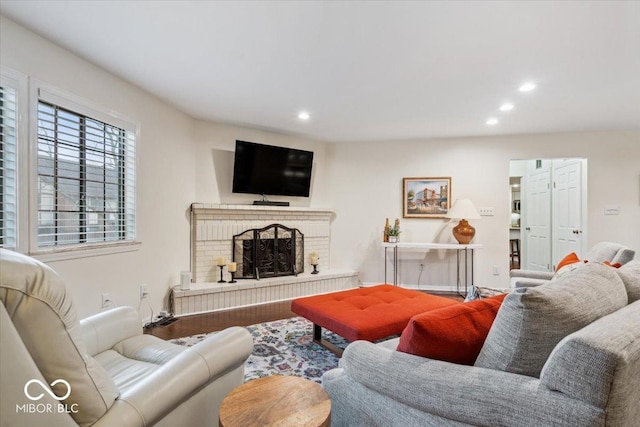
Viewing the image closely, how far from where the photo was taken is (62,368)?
0.81 m

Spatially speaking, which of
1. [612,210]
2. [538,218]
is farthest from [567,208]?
[538,218]

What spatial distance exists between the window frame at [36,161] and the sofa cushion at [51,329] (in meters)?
1.74

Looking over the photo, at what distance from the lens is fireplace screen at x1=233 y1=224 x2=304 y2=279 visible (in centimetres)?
427

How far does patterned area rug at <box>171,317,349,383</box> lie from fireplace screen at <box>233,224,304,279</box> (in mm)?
1133

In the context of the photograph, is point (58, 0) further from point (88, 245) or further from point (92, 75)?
point (88, 245)

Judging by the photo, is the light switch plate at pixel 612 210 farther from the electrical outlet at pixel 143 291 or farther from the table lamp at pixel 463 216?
the electrical outlet at pixel 143 291

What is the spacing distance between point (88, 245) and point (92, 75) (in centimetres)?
135

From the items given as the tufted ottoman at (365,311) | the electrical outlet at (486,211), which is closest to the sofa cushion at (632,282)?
the tufted ottoman at (365,311)

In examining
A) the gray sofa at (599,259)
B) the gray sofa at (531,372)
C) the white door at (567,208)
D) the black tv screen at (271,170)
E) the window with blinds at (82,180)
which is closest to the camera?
the gray sofa at (531,372)

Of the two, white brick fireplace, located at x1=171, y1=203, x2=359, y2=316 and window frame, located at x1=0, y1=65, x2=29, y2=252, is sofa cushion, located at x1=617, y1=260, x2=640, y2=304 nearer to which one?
window frame, located at x1=0, y1=65, x2=29, y2=252

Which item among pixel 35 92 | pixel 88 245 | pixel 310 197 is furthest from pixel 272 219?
pixel 35 92

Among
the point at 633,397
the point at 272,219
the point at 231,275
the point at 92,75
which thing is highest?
the point at 92,75

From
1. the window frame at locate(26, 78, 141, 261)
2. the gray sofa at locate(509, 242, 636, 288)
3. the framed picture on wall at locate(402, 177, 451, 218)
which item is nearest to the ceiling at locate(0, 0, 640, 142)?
the window frame at locate(26, 78, 141, 261)

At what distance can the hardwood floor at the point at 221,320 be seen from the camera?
121 inches
